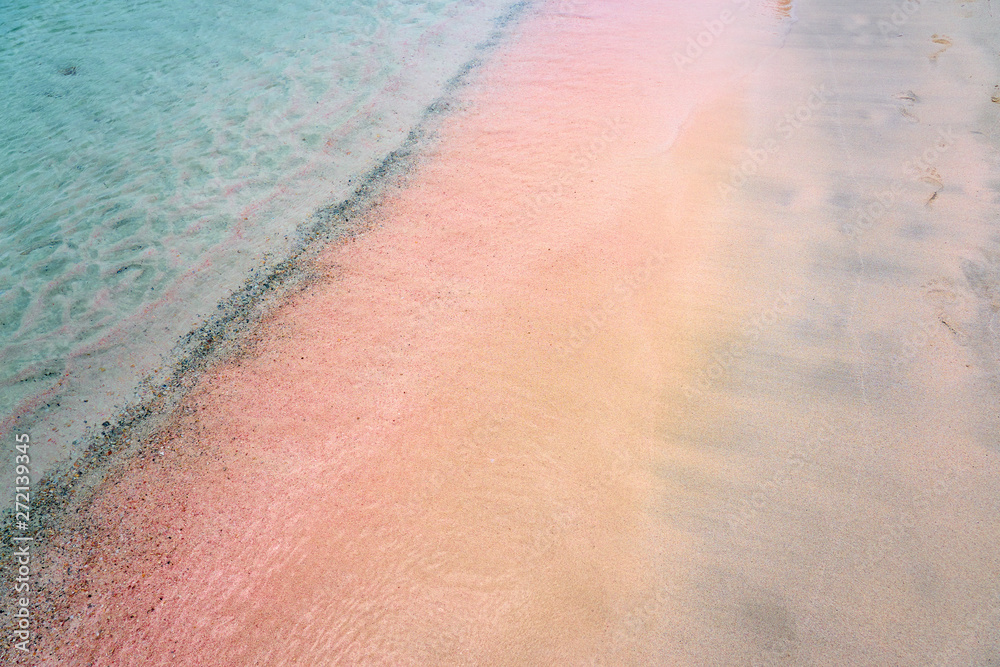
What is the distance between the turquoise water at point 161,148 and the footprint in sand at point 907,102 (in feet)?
18.7

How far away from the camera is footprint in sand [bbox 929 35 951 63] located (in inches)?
277

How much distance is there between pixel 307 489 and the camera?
3.77 meters

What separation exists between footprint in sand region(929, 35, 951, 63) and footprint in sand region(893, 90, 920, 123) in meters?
0.94

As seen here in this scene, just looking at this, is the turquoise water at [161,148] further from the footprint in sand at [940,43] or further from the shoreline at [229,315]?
the footprint in sand at [940,43]

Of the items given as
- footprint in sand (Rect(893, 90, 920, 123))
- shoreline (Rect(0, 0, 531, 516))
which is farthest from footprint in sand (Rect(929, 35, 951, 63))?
shoreline (Rect(0, 0, 531, 516))

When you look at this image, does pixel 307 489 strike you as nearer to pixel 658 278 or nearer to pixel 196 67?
pixel 658 278

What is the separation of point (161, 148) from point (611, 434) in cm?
689

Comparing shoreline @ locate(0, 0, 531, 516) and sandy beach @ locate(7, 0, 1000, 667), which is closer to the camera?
sandy beach @ locate(7, 0, 1000, 667)

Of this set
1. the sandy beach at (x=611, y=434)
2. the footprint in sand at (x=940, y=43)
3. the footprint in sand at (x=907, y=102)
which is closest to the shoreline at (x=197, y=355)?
the sandy beach at (x=611, y=434)

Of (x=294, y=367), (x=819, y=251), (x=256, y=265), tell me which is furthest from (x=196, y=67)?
(x=819, y=251)

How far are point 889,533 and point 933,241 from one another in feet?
9.52

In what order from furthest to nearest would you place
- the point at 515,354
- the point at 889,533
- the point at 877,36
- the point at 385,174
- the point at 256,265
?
1. the point at 877,36
2. the point at 385,174
3. the point at 256,265
4. the point at 515,354
5. the point at 889,533

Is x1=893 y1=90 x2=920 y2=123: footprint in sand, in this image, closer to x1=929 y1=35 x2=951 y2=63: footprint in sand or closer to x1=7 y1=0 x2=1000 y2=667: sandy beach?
x1=7 y1=0 x2=1000 y2=667: sandy beach

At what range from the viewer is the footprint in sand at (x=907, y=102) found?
6211 millimetres
